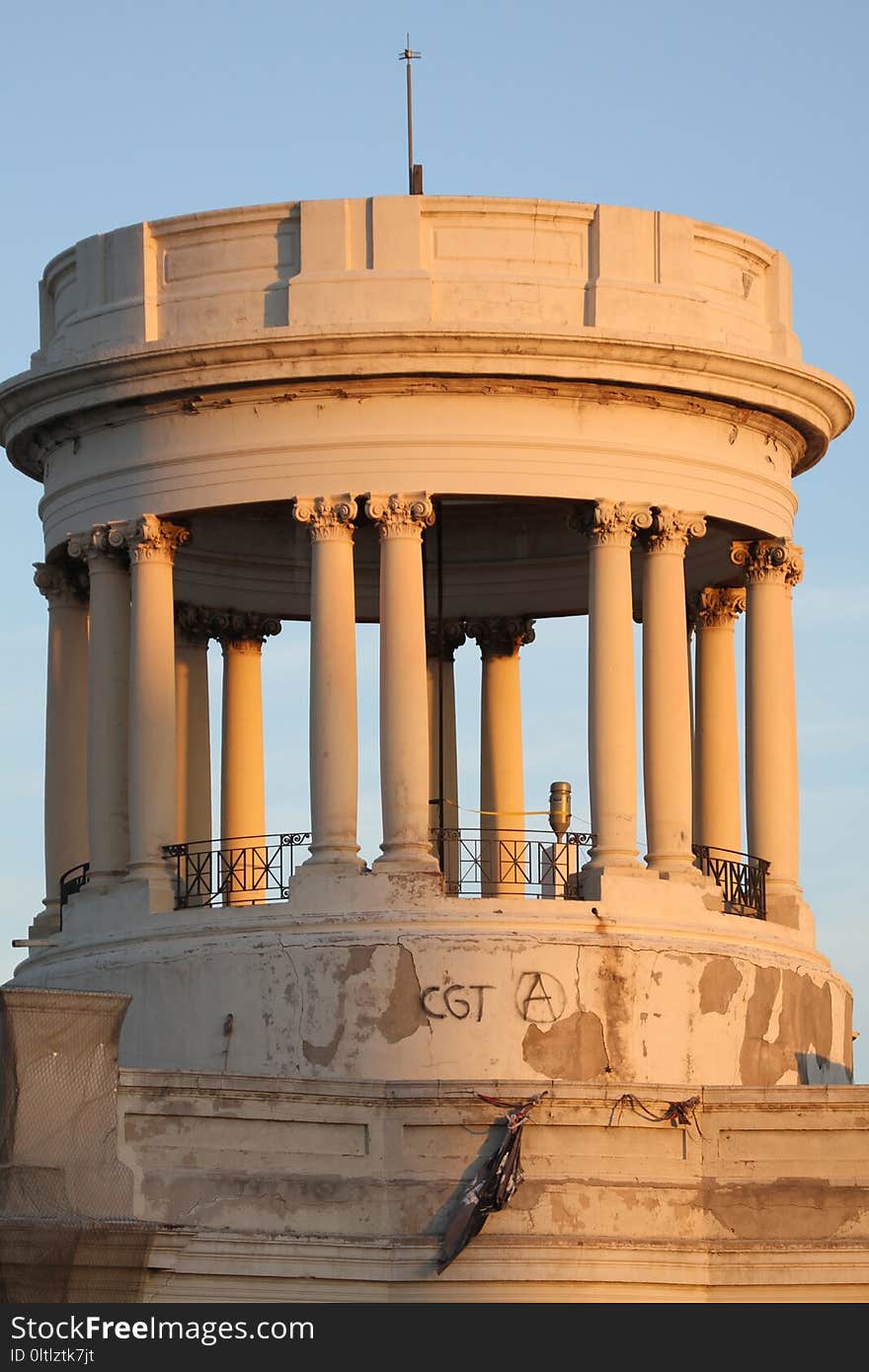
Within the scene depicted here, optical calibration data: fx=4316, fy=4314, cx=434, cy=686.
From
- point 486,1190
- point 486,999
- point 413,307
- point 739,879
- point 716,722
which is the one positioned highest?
point 413,307

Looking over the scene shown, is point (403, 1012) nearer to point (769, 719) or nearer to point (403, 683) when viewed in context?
point (403, 683)

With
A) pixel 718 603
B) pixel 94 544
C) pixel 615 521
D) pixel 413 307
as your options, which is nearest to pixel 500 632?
pixel 718 603

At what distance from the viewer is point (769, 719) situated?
68688mm

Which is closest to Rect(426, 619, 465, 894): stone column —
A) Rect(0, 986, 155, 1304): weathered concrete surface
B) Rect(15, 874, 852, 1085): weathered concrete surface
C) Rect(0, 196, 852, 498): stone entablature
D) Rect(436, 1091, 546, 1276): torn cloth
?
Rect(0, 196, 852, 498): stone entablature

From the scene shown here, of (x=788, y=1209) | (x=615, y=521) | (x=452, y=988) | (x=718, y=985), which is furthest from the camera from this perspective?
(x=615, y=521)

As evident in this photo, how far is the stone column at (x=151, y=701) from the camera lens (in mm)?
65938

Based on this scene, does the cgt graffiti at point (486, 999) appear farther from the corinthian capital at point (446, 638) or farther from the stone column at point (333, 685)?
the corinthian capital at point (446, 638)

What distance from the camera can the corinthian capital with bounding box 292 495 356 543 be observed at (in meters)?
64.8

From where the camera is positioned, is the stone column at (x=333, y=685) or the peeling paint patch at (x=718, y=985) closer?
the peeling paint patch at (x=718, y=985)

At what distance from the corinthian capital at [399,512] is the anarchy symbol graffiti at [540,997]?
702 cm

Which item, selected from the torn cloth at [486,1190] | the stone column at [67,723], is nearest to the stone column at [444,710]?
the stone column at [67,723]

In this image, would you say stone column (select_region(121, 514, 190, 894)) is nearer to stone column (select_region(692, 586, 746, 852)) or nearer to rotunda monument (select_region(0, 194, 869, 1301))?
rotunda monument (select_region(0, 194, 869, 1301))

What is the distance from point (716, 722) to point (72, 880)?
1114cm
